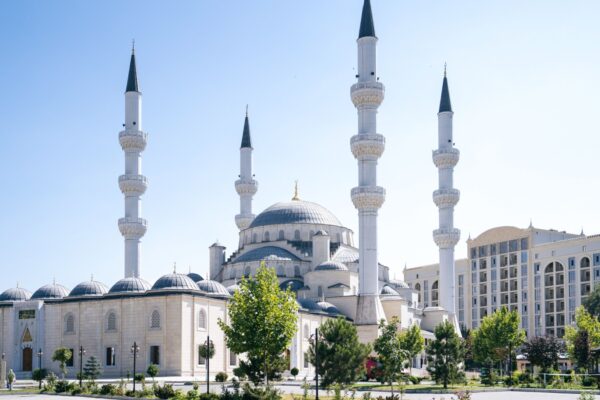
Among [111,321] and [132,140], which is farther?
[132,140]

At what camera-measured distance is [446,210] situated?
212 ft

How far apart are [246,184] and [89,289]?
2321 cm

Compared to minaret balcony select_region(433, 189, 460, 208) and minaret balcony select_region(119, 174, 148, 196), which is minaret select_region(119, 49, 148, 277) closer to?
minaret balcony select_region(119, 174, 148, 196)

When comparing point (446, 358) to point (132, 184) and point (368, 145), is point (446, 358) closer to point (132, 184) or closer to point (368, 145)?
point (368, 145)

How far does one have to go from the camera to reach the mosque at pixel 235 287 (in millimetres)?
48375

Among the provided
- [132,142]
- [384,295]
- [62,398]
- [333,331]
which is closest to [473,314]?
[384,295]

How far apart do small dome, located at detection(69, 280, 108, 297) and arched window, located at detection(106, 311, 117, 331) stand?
261 centimetres

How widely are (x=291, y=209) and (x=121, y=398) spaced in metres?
42.5

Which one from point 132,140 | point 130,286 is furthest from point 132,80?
point 130,286

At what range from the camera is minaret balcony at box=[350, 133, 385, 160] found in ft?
184

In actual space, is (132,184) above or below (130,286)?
above

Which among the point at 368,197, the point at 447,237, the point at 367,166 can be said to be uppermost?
the point at 367,166

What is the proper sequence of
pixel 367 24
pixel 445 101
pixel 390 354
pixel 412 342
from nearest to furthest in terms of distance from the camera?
1. pixel 390 354
2. pixel 412 342
3. pixel 367 24
4. pixel 445 101

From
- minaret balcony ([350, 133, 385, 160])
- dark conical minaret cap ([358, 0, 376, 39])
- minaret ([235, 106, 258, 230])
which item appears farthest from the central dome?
dark conical minaret cap ([358, 0, 376, 39])
